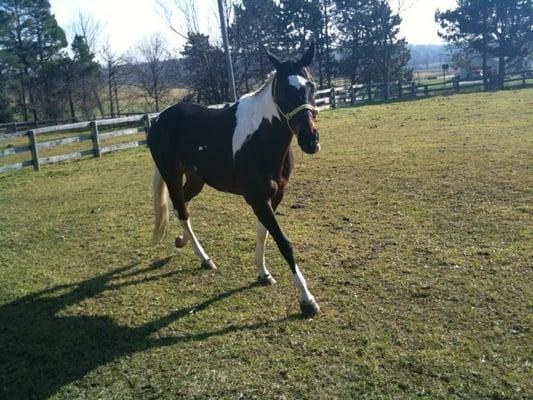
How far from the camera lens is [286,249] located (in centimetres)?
387

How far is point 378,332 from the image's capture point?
3.41 metres

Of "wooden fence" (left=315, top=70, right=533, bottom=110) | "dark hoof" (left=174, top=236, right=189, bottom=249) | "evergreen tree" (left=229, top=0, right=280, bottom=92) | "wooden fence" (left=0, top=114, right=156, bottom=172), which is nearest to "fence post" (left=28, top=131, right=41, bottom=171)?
"wooden fence" (left=0, top=114, right=156, bottom=172)

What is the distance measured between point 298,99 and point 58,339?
2719mm

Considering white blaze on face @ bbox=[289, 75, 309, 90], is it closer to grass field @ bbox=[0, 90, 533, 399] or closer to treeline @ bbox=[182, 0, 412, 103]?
grass field @ bbox=[0, 90, 533, 399]

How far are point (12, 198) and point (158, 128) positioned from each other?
236 inches

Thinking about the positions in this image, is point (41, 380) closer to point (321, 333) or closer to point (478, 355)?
point (321, 333)

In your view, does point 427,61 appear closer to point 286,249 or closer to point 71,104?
point 71,104

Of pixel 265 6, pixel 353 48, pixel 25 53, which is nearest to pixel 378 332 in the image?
pixel 265 6

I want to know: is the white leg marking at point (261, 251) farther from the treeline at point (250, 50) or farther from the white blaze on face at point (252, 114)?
the treeline at point (250, 50)

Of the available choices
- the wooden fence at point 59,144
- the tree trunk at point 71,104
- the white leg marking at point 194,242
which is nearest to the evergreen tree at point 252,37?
the tree trunk at point 71,104

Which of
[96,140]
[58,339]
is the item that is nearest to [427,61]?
[96,140]

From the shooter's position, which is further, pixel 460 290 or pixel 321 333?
pixel 460 290

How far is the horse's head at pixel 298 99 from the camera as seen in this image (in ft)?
11.3

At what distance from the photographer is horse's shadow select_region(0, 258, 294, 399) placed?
3172 mm
